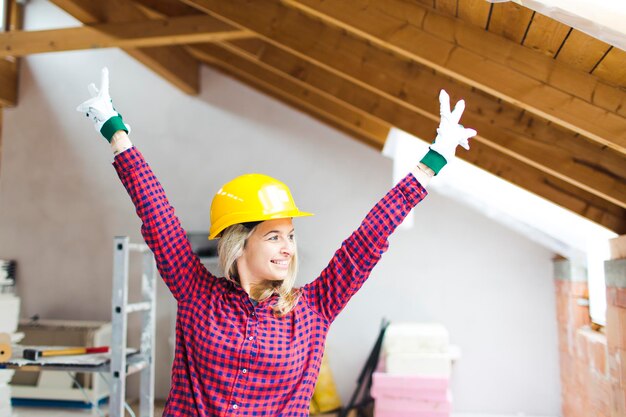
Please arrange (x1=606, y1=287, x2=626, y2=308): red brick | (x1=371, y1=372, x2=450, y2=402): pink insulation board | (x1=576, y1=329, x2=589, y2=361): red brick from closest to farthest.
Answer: (x1=606, y1=287, x2=626, y2=308): red brick, (x1=576, y1=329, x2=589, y2=361): red brick, (x1=371, y1=372, x2=450, y2=402): pink insulation board

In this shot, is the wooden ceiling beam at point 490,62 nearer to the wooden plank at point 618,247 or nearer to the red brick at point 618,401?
the wooden plank at point 618,247

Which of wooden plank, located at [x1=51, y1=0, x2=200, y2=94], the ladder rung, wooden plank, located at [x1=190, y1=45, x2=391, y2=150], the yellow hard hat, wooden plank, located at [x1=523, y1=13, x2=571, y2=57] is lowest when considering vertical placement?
the ladder rung

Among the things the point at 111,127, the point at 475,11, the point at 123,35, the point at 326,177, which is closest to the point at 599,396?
the point at 475,11

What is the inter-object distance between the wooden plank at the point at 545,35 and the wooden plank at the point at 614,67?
0.15 metres

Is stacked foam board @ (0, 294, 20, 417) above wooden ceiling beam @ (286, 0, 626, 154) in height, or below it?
below

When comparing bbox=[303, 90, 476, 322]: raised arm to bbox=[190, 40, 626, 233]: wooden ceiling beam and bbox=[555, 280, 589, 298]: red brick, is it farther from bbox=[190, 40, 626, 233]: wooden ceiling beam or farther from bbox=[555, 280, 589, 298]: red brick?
bbox=[555, 280, 589, 298]: red brick

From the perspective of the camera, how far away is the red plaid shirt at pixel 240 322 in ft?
4.96

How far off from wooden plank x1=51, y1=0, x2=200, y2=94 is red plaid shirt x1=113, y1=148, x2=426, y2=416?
2815mm

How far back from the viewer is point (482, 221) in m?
5.11

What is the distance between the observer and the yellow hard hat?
1603 mm

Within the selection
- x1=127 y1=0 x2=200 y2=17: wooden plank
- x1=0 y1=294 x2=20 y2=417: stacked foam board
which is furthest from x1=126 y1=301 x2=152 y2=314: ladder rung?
x1=127 y1=0 x2=200 y2=17: wooden plank

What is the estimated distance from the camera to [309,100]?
472cm

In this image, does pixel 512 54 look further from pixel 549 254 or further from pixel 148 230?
pixel 549 254

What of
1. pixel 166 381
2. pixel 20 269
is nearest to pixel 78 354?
pixel 166 381
